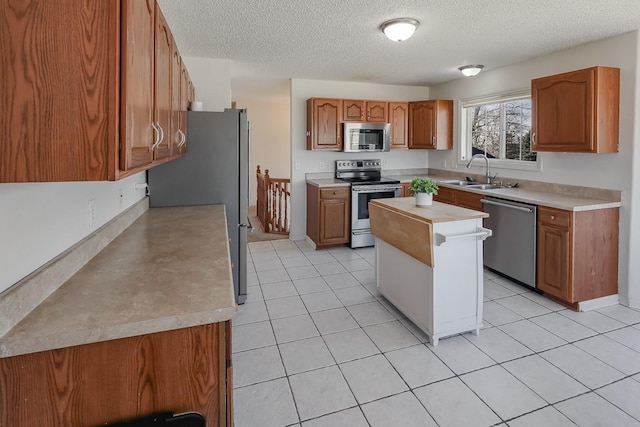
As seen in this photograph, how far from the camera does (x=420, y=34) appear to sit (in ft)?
11.0

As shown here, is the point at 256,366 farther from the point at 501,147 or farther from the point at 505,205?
the point at 501,147

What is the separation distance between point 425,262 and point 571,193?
7.16 ft

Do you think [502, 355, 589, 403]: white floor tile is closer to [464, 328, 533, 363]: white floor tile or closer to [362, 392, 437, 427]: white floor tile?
[464, 328, 533, 363]: white floor tile

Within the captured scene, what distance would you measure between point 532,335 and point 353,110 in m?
3.75

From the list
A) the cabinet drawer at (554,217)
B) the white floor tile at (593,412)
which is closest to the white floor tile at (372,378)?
the white floor tile at (593,412)

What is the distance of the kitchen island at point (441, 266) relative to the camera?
2.62 metres

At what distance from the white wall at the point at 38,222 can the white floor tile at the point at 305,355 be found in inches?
55.7

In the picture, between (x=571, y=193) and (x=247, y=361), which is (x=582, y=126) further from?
(x=247, y=361)

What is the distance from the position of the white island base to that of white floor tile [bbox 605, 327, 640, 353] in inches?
38.3

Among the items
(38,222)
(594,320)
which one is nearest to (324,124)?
(594,320)

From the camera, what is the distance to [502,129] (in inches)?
191

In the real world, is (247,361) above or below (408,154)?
below

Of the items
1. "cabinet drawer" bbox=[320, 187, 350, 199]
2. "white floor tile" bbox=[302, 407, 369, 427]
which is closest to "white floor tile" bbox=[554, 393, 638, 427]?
"white floor tile" bbox=[302, 407, 369, 427]

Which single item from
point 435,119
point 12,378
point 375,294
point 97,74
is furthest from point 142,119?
point 435,119
